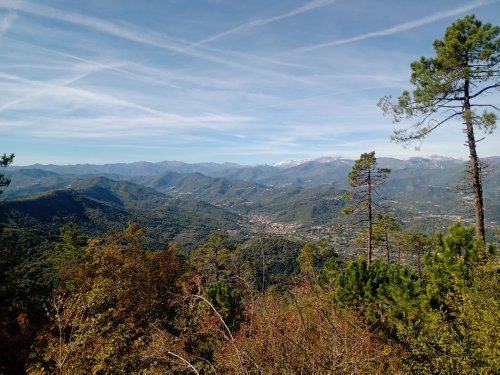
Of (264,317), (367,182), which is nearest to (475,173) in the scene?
(367,182)

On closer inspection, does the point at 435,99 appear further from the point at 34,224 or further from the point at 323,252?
the point at 34,224

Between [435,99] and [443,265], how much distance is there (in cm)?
892

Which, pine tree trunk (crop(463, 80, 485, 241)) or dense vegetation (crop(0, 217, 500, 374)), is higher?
pine tree trunk (crop(463, 80, 485, 241))

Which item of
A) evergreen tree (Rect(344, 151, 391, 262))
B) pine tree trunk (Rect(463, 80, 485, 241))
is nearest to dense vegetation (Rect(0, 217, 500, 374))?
pine tree trunk (Rect(463, 80, 485, 241))

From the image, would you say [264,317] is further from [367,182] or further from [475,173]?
[367,182]

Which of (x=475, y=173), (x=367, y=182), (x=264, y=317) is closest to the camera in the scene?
(x=264, y=317)

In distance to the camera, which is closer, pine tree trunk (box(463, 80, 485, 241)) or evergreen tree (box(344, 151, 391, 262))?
pine tree trunk (box(463, 80, 485, 241))

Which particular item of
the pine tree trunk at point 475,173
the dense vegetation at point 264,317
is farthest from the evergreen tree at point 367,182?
the pine tree trunk at point 475,173

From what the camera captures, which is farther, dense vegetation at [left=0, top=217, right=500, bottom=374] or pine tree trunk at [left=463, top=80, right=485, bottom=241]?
pine tree trunk at [left=463, top=80, right=485, bottom=241]

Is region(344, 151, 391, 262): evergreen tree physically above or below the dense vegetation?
above

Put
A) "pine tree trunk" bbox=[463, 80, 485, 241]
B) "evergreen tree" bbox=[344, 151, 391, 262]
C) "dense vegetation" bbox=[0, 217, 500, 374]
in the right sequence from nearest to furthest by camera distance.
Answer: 1. "dense vegetation" bbox=[0, 217, 500, 374]
2. "pine tree trunk" bbox=[463, 80, 485, 241]
3. "evergreen tree" bbox=[344, 151, 391, 262]

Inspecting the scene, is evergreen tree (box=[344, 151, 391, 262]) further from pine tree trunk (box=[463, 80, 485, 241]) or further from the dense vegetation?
pine tree trunk (box=[463, 80, 485, 241])

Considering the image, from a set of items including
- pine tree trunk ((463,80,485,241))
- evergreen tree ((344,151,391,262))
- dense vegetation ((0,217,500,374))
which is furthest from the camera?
evergreen tree ((344,151,391,262))

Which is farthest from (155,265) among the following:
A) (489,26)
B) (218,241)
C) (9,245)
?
(218,241)
